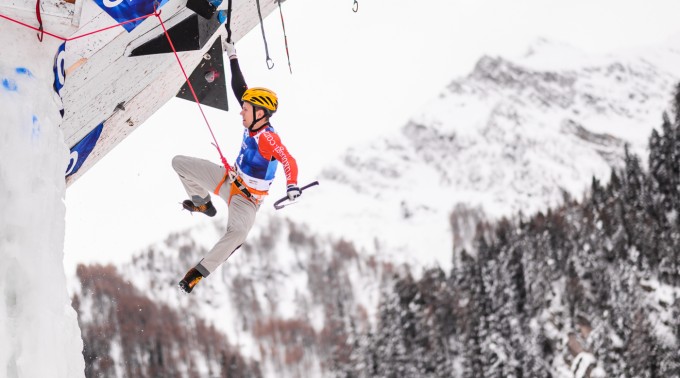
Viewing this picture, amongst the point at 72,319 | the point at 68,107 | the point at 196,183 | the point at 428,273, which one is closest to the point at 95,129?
the point at 68,107

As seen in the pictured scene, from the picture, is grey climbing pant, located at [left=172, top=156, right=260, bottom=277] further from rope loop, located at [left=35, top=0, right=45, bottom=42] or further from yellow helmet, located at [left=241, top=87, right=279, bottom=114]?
rope loop, located at [left=35, top=0, right=45, bottom=42]

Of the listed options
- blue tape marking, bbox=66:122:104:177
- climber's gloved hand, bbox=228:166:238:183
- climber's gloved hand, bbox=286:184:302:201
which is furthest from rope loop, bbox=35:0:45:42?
blue tape marking, bbox=66:122:104:177

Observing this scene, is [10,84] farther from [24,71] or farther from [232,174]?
[232,174]

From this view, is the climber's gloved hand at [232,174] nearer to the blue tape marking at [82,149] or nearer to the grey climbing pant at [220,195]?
the grey climbing pant at [220,195]

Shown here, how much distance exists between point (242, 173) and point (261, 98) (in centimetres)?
98

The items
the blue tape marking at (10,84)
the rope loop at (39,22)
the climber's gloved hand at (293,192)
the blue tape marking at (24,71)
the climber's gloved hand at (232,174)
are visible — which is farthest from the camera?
the climber's gloved hand at (232,174)

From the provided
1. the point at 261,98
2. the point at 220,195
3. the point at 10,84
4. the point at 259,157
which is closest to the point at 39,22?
the point at 10,84

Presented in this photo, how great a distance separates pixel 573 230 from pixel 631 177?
27.5 feet

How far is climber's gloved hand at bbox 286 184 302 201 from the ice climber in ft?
0.57

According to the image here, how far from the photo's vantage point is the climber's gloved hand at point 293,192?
699cm

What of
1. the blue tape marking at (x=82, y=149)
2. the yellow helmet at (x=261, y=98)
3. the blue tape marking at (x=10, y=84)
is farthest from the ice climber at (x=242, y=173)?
the blue tape marking at (x=10, y=84)

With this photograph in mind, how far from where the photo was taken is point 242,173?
8.09 meters

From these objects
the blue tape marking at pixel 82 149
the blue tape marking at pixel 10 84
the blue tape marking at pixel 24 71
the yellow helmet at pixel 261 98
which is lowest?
the blue tape marking at pixel 10 84

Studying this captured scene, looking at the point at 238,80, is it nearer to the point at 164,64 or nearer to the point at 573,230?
the point at 164,64
